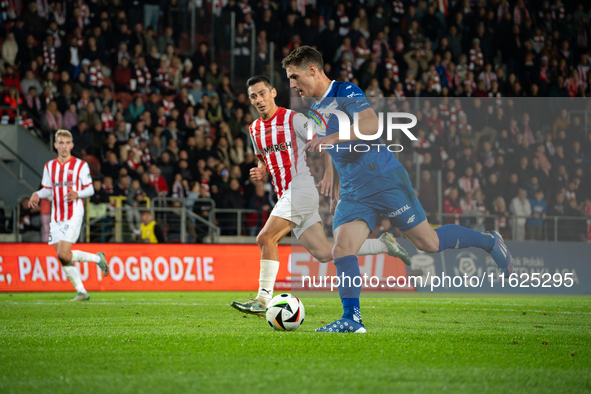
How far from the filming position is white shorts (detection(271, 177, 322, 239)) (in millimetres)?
7176

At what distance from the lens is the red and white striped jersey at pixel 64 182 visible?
32.2 ft

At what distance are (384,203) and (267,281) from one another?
164 centimetres

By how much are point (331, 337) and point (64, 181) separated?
6055mm

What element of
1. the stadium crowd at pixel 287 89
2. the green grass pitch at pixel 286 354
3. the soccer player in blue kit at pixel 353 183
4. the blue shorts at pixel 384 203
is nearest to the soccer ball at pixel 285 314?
the green grass pitch at pixel 286 354

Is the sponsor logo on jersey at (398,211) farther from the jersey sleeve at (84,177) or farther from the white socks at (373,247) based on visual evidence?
the jersey sleeve at (84,177)

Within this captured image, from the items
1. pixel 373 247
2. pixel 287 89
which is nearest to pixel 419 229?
pixel 373 247

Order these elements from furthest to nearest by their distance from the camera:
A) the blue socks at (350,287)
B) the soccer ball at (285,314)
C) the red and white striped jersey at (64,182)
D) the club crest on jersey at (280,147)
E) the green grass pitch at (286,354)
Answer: the red and white striped jersey at (64,182) → the club crest on jersey at (280,147) → the soccer ball at (285,314) → the blue socks at (350,287) → the green grass pitch at (286,354)

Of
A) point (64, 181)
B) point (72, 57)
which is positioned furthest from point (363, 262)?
point (72, 57)

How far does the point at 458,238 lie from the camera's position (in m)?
7.05

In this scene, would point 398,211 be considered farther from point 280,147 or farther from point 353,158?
point 280,147

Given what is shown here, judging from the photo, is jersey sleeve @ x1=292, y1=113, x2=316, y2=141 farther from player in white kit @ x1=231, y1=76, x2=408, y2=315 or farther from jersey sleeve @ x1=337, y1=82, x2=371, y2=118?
jersey sleeve @ x1=337, y1=82, x2=371, y2=118

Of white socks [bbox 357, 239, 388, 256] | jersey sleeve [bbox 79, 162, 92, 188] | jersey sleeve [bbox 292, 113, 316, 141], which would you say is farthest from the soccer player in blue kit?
jersey sleeve [bbox 79, 162, 92, 188]

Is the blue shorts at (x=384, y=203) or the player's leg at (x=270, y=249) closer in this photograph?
the blue shorts at (x=384, y=203)

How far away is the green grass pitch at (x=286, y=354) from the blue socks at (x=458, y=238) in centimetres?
75
